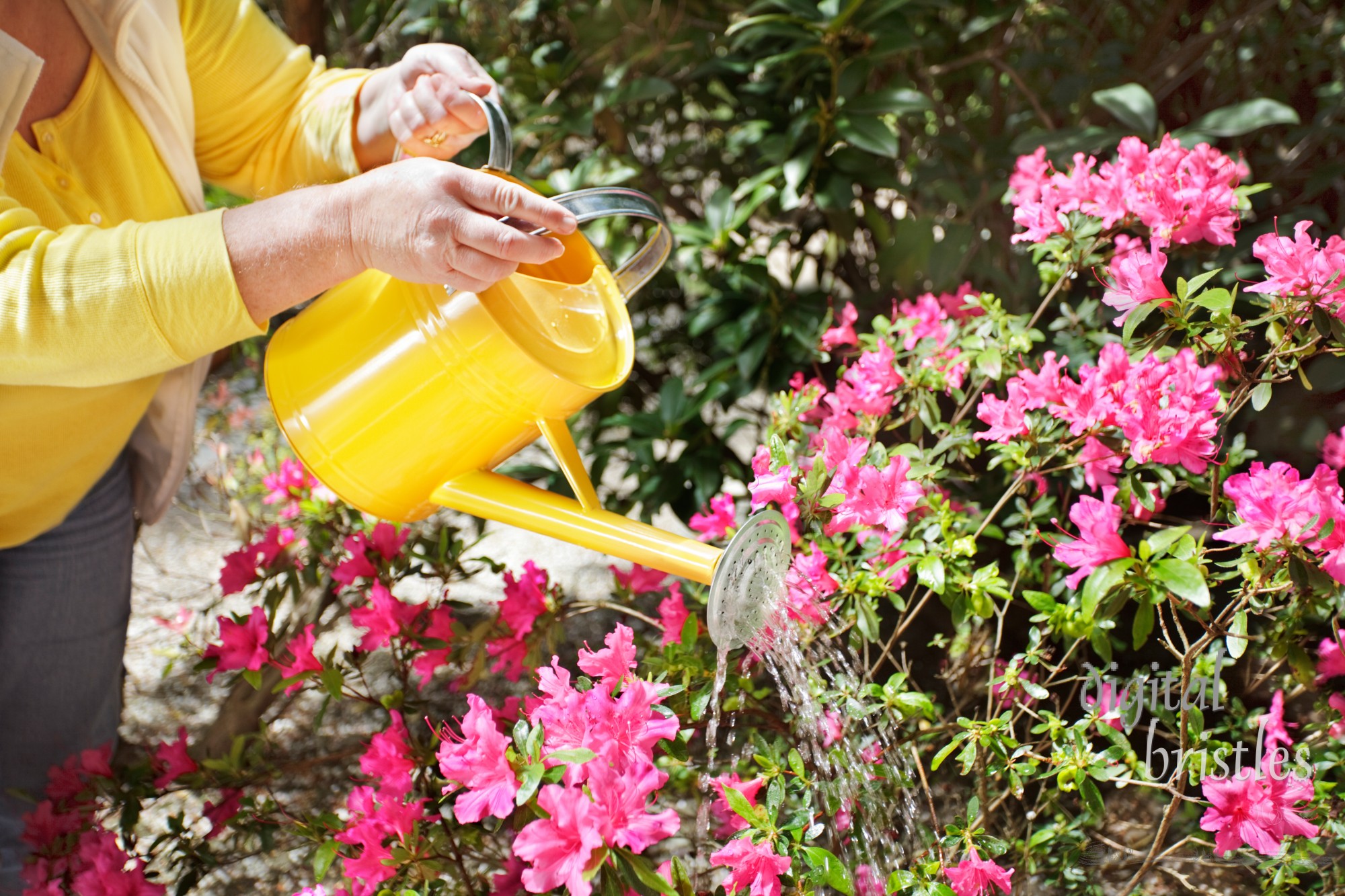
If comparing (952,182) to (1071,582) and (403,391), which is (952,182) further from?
(403,391)

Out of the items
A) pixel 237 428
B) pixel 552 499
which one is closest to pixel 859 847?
pixel 552 499

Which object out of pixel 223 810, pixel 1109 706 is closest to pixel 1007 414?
pixel 1109 706

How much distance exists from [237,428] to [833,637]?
2137 millimetres

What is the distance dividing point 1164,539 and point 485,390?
2.04ft

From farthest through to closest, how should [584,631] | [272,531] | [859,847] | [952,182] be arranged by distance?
[584,631] < [952,182] < [272,531] < [859,847]

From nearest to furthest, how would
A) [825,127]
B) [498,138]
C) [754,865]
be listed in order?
[754,865] → [498,138] → [825,127]

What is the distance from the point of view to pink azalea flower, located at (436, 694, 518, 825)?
74 cm

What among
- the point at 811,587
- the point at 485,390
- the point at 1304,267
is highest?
the point at 1304,267

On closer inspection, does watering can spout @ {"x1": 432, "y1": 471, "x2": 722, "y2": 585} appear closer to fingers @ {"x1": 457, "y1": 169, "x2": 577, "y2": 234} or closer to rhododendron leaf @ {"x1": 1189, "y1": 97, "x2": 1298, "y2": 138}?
fingers @ {"x1": 457, "y1": 169, "x2": 577, "y2": 234}

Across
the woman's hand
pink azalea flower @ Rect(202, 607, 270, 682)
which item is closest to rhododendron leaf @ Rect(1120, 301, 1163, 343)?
the woman's hand

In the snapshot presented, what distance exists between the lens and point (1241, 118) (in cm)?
144

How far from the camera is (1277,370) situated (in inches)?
36.7

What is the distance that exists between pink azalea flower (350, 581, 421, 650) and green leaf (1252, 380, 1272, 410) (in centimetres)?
94

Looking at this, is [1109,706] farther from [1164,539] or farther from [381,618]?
[381,618]
